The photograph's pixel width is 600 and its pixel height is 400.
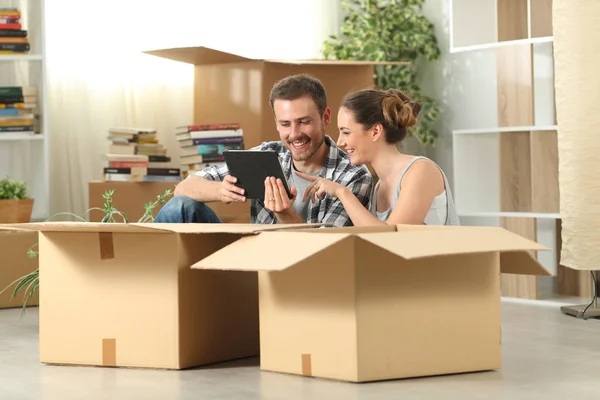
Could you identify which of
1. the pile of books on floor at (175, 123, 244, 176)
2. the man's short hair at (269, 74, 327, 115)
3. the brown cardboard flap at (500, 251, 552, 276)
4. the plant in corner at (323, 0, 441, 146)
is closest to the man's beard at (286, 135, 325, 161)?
the man's short hair at (269, 74, 327, 115)

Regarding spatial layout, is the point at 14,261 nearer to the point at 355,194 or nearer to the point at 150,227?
the point at 355,194

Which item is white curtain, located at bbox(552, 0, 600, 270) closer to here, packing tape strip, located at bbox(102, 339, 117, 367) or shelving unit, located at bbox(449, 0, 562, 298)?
shelving unit, located at bbox(449, 0, 562, 298)

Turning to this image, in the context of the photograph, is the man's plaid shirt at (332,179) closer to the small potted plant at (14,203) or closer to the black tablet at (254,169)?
the black tablet at (254,169)

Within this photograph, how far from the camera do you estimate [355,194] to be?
10.1ft

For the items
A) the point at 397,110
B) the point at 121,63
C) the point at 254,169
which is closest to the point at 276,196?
the point at 254,169

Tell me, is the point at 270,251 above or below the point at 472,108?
below

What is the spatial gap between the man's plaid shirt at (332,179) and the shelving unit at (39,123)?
1591 mm

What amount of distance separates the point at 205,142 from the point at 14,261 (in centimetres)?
101

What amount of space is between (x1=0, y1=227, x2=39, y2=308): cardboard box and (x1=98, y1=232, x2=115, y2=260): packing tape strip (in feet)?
5.46

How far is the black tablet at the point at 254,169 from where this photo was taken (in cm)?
284

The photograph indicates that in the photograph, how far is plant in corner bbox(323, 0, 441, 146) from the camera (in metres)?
5.16

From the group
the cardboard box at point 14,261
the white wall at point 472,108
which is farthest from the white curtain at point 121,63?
the white wall at point 472,108

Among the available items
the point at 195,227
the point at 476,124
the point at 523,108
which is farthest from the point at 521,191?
the point at 195,227

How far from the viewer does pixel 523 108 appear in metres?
4.31
